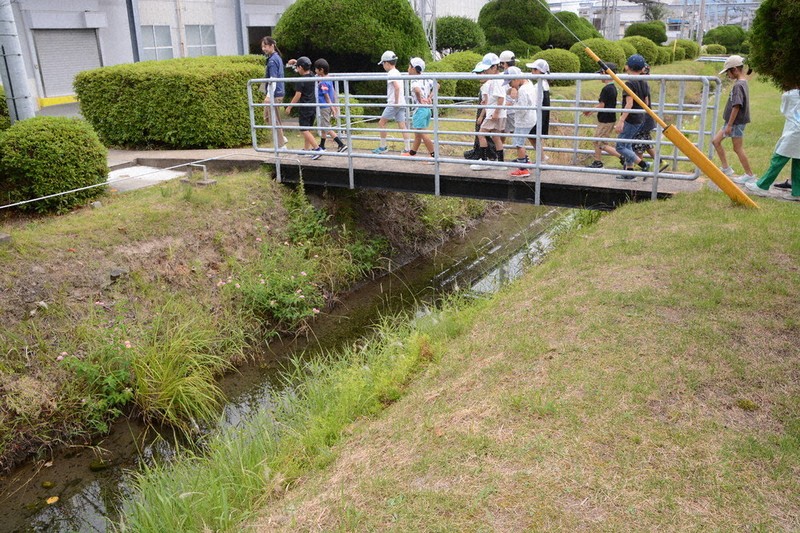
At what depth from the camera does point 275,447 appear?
225 inches

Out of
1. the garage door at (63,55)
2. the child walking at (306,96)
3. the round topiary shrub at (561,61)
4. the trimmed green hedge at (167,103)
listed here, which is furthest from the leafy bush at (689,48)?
the child walking at (306,96)

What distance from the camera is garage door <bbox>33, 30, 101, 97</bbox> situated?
51.3ft

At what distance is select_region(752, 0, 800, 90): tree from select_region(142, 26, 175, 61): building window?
1590 cm

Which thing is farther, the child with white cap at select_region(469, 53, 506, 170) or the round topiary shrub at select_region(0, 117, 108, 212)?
the child with white cap at select_region(469, 53, 506, 170)

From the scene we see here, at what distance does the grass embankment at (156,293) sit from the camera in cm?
685

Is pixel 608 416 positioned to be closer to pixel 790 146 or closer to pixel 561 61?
pixel 790 146

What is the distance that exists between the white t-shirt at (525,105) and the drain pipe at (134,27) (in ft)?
38.7

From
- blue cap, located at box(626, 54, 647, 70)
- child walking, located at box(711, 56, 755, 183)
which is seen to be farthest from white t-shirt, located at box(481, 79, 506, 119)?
child walking, located at box(711, 56, 755, 183)

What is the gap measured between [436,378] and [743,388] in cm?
226

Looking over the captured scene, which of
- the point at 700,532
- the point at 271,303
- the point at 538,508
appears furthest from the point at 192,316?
the point at 700,532

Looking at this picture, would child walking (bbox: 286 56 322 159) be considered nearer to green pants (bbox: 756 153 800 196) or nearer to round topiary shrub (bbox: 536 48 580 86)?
green pants (bbox: 756 153 800 196)

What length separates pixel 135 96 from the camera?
40.3 feet

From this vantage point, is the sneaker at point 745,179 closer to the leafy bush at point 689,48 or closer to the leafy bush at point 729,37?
the leafy bush at point 689,48

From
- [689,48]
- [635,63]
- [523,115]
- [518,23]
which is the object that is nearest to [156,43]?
[523,115]
